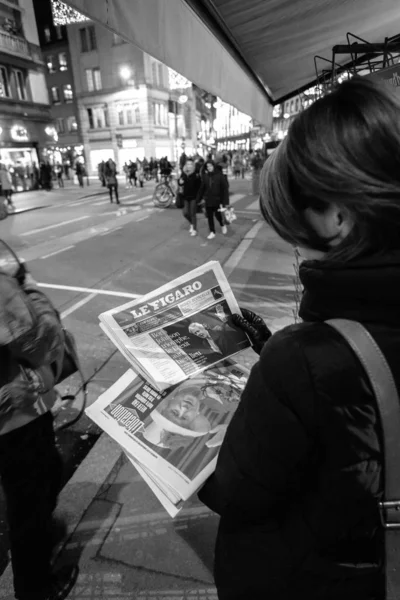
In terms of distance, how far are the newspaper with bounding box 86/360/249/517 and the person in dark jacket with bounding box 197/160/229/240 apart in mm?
8003

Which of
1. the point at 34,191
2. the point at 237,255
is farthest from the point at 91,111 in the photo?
the point at 237,255

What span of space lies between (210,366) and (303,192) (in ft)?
2.30

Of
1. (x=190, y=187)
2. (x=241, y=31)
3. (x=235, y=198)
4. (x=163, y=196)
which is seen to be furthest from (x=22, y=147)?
(x=241, y=31)

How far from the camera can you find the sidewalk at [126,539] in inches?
67.1

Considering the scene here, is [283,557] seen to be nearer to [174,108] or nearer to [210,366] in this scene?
[210,366]

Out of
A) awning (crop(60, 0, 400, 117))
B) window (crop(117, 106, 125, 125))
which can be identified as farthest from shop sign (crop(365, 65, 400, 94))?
window (crop(117, 106, 125, 125))

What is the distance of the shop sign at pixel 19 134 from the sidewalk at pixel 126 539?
25262mm

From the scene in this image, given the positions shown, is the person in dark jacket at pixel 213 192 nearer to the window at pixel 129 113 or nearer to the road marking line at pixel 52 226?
the road marking line at pixel 52 226

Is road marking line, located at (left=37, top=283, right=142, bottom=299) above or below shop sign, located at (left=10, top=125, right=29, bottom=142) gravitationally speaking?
below

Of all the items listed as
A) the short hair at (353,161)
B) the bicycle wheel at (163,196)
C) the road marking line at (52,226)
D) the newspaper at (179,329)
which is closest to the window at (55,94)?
the bicycle wheel at (163,196)

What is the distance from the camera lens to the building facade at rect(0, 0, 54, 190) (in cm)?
2167

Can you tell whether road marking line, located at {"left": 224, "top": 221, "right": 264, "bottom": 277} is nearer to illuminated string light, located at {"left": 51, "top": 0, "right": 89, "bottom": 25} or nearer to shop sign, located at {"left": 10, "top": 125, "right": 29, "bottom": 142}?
illuminated string light, located at {"left": 51, "top": 0, "right": 89, "bottom": 25}

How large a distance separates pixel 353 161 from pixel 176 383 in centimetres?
82

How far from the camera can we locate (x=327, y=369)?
0.68m
